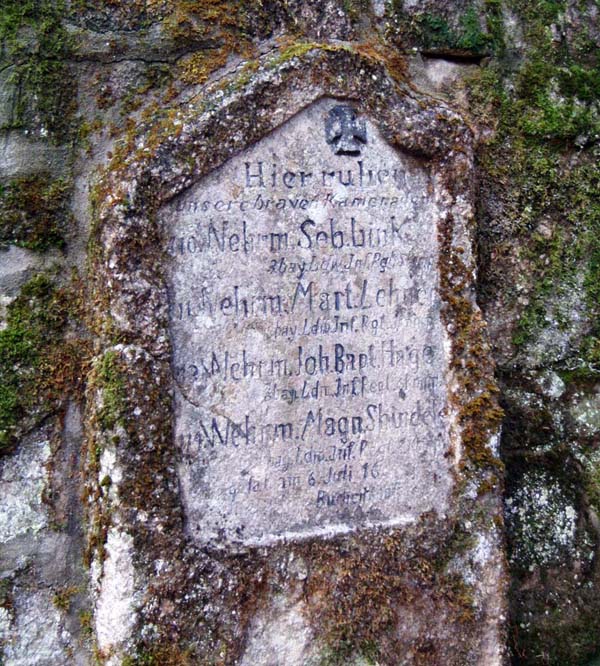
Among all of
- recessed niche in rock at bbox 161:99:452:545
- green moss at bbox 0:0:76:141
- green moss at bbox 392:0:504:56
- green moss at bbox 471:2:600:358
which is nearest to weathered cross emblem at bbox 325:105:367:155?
recessed niche in rock at bbox 161:99:452:545

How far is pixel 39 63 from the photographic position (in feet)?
6.03

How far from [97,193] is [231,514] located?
35.9 inches

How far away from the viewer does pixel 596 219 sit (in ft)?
7.41

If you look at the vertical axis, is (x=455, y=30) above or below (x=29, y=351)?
above

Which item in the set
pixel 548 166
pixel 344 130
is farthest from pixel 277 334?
pixel 548 166

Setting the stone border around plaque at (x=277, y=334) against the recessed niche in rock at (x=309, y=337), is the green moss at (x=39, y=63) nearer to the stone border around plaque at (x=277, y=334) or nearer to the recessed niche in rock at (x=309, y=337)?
the stone border around plaque at (x=277, y=334)

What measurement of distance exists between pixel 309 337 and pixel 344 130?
58 centimetres

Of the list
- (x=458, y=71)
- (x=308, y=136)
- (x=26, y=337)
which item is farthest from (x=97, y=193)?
(x=458, y=71)

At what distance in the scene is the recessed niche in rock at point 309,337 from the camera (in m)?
1.87

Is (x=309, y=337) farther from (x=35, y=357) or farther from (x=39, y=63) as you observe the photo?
(x=39, y=63)

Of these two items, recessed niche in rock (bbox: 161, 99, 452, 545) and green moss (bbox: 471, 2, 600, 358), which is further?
green moss (bbox: 471, 2, 600, 358)

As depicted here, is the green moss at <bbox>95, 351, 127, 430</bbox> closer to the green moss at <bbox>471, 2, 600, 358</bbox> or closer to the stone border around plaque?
the stone border around plaque

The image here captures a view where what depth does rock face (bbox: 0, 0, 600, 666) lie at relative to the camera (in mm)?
1807

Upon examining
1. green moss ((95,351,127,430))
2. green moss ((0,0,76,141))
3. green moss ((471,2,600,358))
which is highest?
green moss ((0,0,76,141))
